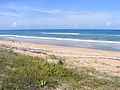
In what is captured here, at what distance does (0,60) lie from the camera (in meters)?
6.59

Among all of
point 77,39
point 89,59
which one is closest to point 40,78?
point 89,59

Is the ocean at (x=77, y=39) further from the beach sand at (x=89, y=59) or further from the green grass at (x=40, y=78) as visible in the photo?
the green grass at (x=40, y=78)

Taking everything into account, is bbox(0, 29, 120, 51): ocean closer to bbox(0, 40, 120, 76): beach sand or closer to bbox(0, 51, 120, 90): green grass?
bbox(0, 40, 120, 76): beach sand

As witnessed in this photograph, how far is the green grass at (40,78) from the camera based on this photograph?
5086mm

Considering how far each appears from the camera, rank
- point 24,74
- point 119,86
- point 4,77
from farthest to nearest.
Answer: point 119,86 → point 24,74 → point 4,77

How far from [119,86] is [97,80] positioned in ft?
1.83

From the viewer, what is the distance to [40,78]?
552 cm

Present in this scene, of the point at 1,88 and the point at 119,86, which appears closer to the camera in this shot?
the point at 1,88

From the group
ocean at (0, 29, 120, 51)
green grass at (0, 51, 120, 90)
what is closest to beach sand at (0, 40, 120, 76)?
green grass at (0, 51, 120, 90)

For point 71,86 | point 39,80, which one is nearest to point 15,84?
point 39,80

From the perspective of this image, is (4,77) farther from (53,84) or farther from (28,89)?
(53,84)

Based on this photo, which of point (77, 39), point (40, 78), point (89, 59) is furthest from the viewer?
point (77, 39)

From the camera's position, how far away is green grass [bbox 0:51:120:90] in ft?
16.7

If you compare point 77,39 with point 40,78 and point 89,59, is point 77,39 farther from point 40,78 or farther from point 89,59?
point 40,78
